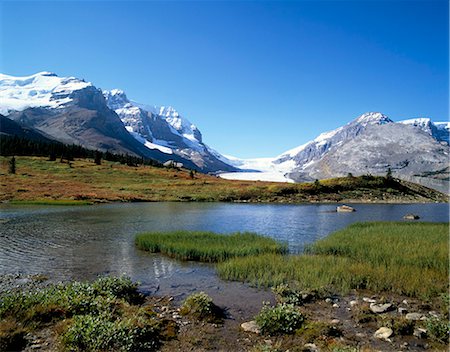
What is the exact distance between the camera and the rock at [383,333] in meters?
11.5

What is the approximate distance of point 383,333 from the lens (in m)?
11.7

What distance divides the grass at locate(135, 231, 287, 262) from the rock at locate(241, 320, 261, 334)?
35.0 feet

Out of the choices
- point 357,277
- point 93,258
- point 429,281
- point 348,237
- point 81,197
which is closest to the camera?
point 429,281

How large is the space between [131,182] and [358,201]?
71300 millimetres

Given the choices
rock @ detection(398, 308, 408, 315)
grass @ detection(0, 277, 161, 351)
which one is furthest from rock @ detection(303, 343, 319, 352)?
rock @ detection(398, 308, 408, 315)

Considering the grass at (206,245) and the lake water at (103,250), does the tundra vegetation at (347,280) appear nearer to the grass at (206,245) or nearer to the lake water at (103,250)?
the grass at (206,245)

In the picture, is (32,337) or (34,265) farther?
(34,265)

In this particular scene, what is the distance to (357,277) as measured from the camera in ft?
Result: 57.9

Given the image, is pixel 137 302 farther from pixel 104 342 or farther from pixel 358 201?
pixel 358 201

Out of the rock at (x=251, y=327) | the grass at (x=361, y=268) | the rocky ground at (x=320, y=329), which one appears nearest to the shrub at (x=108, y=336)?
the rocky ground at (x=320, y=329)

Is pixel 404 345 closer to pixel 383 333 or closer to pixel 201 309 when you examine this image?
pixel 383 333

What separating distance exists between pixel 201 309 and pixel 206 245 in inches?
479

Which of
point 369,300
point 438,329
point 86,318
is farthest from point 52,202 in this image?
point 438,329

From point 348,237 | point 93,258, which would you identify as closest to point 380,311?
point 348,237
